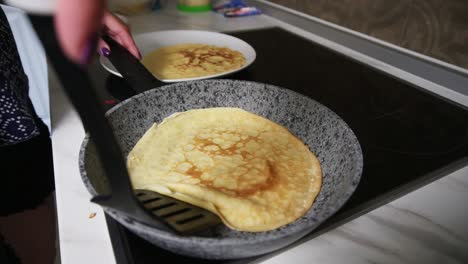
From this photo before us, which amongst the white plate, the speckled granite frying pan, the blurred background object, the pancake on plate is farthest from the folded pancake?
the blurred background object

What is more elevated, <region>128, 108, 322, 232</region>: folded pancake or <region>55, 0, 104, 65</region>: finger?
<region>55, 0, 104, 65</region>: finger

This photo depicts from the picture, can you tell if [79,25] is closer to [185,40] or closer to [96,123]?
[96,123]

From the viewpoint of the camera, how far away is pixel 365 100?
31.0 inches

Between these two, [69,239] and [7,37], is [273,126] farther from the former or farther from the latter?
[7,37]

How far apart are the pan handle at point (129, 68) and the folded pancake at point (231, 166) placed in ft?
0.37

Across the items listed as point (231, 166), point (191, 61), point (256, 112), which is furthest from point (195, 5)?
point (231, 166)

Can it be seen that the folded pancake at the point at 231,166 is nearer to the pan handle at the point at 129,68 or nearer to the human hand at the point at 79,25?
the pan handle at the point at 129,68

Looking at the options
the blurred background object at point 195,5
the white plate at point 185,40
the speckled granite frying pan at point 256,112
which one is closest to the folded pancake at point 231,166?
the speckled granite frying pan at point 256,112

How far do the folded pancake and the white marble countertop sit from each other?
68 millimetres

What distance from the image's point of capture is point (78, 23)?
187mm

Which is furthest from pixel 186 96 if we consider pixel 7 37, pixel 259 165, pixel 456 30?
pixel 456 30

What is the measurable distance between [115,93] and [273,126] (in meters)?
0.41

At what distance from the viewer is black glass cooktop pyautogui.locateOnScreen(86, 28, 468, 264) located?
0.49 metres

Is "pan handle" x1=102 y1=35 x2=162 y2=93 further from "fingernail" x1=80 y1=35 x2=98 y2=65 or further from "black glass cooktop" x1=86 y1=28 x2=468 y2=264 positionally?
"fingernail" x1=80 y1=35 x2=98 y2=65
